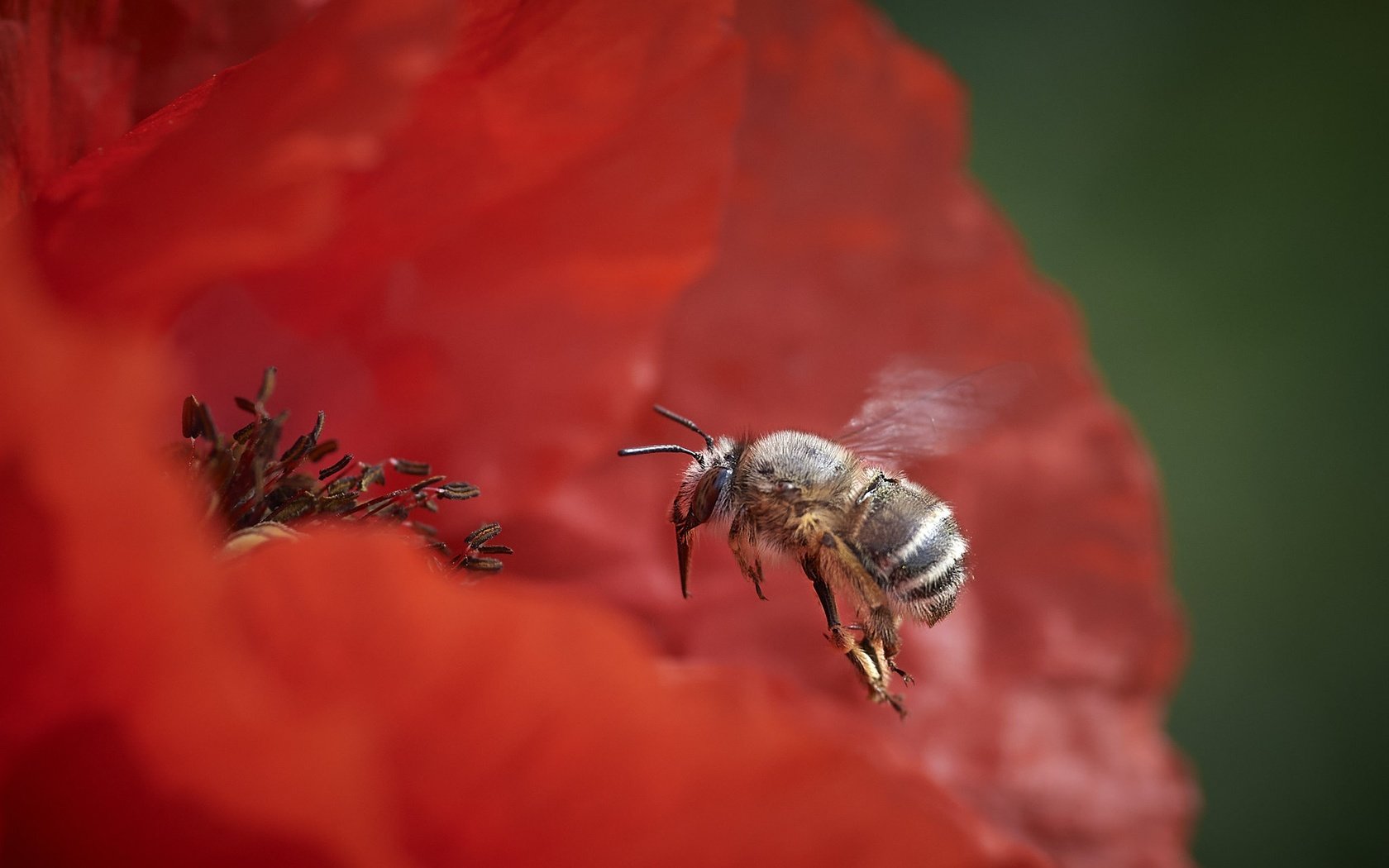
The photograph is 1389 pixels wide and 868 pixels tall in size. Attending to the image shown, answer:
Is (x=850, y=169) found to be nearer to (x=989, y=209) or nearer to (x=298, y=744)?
A: (x=989, y=209)

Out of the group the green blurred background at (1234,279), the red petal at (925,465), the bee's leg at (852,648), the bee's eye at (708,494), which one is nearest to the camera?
the bee's leg at (852,648)

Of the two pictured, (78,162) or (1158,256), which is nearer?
(78,162)

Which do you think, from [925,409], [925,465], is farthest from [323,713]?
[925,465]

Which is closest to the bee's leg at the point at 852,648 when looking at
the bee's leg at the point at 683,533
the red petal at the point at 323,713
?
the bee's leg at the point at 683,533

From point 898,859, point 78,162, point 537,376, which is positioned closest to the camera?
point 898,859

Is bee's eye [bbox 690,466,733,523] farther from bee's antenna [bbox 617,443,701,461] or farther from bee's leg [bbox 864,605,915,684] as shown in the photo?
bee's leg [bbox 864,605,915,684]

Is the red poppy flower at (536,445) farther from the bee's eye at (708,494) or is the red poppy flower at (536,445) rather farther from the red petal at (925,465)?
the bee's eye at (708,494)

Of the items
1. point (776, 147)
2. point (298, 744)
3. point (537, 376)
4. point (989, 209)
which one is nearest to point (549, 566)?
point (537, 376)
